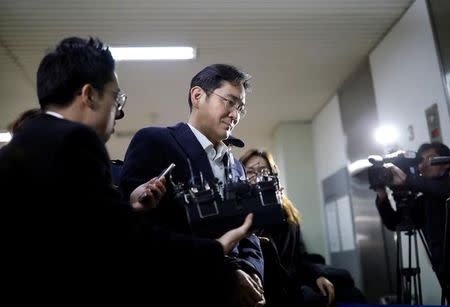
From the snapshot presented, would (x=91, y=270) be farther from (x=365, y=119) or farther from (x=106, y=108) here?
(x=365, y=119)

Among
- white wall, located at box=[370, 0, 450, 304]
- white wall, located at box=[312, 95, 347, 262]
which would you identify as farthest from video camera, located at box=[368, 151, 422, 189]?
white wall, located at box=[312, 95, 347, 262]

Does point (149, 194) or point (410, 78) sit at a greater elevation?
point (410, 78)

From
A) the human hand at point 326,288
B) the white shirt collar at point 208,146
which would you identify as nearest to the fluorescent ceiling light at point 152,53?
the human hand at point 326,288

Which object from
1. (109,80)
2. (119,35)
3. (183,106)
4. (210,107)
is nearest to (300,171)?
(183,106)

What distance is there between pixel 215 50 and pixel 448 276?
8.97 feet

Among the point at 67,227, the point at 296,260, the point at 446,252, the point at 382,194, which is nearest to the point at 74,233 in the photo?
the point at 67,227

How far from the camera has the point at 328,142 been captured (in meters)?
5.54

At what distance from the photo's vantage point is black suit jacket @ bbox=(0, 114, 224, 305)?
0.83 meters

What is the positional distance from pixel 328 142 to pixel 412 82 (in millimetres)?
2184

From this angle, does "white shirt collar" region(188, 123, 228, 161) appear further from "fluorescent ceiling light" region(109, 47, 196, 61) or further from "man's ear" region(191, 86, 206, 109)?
"fluorescent ceiling light" region(109, 47, 196, 61)

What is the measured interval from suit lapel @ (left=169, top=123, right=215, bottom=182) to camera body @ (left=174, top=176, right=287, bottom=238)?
0.19 meters

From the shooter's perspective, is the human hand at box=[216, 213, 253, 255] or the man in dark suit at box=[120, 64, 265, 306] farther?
the man in dark suit at box=[120, 64, 265, 306]

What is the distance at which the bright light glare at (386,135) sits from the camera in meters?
3.71

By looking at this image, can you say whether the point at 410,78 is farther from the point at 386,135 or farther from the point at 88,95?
the point at 88,95
